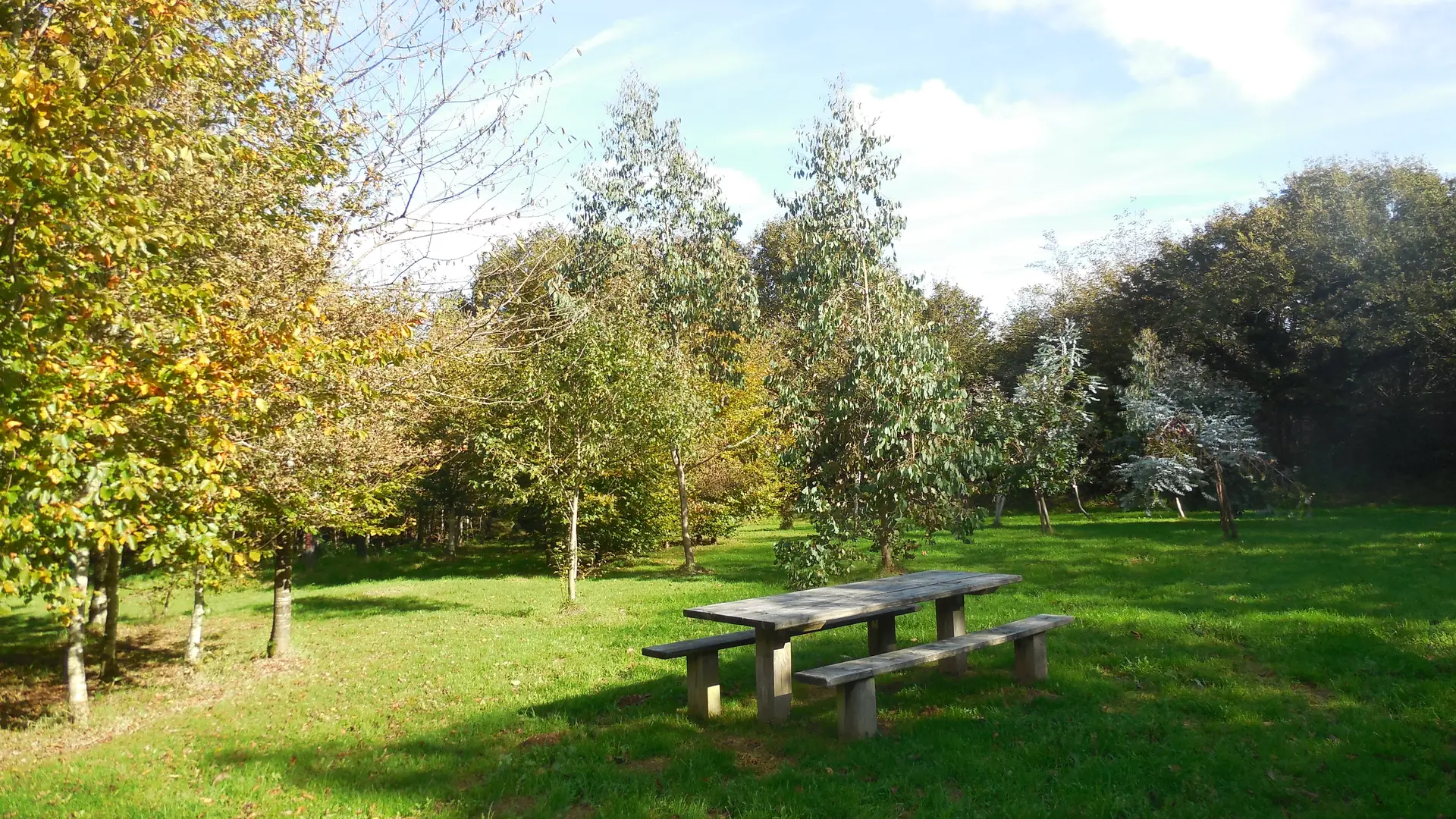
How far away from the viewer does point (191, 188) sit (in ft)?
24.9

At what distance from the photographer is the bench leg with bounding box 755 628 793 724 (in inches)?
256

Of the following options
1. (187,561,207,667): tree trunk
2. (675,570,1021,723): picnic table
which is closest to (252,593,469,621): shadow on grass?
(187,561,207,667): tree trunk

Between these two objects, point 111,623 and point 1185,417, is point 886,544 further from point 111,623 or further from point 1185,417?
point 1185,417

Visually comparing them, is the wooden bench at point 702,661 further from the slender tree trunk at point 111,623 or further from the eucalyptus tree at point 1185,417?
the eucalyptus tree at point 1185,417

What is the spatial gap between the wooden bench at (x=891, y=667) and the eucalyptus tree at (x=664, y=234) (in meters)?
14.2

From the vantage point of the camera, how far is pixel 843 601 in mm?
7000

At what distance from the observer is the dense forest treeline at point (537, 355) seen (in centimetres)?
549

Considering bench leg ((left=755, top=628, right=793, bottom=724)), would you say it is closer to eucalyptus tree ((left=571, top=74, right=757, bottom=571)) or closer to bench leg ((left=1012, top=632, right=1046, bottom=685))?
bench leg ((left=1012, top=632, right=1046, bottom=685))

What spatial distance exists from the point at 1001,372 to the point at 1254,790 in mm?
40004

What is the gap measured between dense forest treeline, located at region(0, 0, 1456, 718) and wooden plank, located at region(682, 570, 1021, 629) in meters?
3.30

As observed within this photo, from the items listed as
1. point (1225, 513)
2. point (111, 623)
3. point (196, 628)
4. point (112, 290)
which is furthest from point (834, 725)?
point (1225, 513)

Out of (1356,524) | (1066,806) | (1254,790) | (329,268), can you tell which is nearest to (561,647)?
(329,268)

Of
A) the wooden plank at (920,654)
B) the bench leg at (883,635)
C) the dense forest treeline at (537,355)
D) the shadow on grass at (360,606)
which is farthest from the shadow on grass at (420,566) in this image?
the wooden plank at (920,654)

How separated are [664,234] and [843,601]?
16.5 meters
